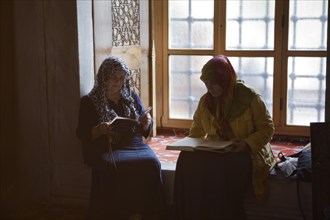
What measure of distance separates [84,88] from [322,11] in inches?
92.7

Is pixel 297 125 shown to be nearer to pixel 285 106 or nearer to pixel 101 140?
pixel 285 106

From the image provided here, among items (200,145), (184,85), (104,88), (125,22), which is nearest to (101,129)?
(104,88)

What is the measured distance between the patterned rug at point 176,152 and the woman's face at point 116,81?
0.89m

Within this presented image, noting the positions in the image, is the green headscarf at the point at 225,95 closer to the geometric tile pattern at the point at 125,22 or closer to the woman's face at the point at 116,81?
the woman's face at the point at 116,81

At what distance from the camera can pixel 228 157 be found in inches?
132

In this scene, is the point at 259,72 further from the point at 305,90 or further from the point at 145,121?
the point at 145,121

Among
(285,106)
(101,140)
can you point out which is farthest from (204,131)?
(285,106)

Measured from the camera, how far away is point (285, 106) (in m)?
5.19

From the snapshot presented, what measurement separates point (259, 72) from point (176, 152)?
1206 millimetres

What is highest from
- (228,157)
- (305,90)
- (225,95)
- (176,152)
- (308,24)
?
(308,24)

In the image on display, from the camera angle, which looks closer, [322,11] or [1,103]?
[1,103]

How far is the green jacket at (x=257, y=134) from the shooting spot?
3379mm

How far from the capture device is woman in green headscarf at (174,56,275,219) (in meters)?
3.34

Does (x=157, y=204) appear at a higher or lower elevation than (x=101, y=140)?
lower
